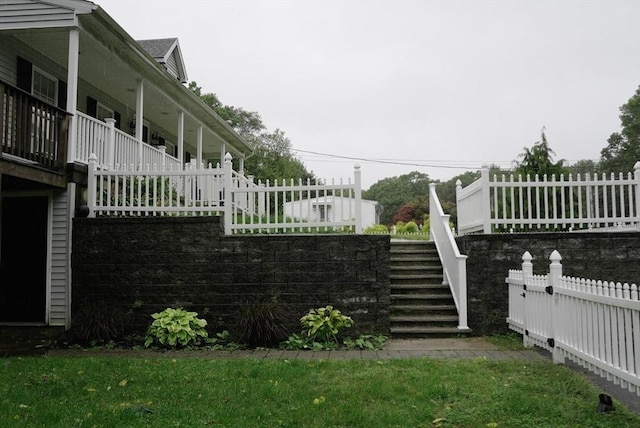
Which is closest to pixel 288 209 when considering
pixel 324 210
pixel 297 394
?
pixel 324 210

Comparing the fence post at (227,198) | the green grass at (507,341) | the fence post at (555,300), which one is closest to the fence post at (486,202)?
the green grass at (507,341)

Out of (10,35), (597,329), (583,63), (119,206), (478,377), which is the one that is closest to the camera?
(597,329)

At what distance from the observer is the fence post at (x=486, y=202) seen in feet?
26.8

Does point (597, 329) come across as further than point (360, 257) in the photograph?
No

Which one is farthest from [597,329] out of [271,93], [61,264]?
[271,93]

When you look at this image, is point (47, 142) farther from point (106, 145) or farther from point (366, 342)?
point (366, 342)

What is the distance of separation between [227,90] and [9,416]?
55.0 meters

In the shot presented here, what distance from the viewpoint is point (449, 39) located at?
19.2 m

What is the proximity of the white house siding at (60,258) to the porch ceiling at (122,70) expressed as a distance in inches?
120

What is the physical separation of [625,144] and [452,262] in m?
34.6

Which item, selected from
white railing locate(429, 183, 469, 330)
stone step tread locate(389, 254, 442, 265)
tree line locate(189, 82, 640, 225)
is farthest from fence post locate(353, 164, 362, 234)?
tree line locate(189, 82, 640, 225)

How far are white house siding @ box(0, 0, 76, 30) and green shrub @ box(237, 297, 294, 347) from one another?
5710 millimetres

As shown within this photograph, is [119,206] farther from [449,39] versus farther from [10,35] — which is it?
[449,39]

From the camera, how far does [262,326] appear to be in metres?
7.32
